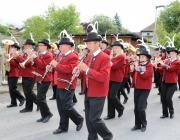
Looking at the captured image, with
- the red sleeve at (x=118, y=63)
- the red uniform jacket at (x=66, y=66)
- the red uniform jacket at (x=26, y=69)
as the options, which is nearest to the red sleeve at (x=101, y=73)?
the red uniform jacket at (x=66, y=66)

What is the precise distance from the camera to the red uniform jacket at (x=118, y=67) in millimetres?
6539

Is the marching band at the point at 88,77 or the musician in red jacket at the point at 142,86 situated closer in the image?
the marching band at the point at 88,77

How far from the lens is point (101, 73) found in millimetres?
4324

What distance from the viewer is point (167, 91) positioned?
6.95 metres

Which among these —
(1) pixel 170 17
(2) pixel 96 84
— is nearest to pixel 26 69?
(2) pixel 96 84

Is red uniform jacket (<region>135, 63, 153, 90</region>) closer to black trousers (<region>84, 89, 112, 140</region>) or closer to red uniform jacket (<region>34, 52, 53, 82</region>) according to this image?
black trousers (<region>84, 89, 112, 140</region>)

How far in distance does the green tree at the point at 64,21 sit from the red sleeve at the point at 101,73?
30828 millimetres

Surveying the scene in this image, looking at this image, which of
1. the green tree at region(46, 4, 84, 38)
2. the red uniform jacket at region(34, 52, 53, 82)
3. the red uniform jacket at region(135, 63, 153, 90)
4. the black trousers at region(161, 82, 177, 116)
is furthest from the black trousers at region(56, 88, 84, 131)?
the green tree at region(46, 4, 84, 38)

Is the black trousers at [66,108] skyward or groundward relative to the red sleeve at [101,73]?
groundward

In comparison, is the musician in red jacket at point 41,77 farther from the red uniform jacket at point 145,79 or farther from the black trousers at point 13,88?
the red uniform jacket at point 145,79

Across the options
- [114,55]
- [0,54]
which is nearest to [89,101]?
[114,55]

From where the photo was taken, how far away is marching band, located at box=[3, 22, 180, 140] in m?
4.52

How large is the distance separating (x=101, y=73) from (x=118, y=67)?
233 centimetres

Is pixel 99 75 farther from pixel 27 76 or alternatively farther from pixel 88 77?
pixel 27 76
